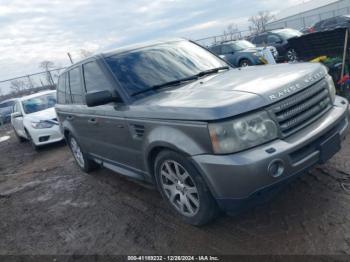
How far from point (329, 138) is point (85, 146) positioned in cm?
368

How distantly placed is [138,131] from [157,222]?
3.51 ft

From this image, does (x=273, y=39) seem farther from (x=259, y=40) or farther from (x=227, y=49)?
(x=227, y=49)

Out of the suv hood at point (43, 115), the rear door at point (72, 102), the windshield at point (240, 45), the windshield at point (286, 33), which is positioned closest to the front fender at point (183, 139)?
the rear door at point (72, 102)

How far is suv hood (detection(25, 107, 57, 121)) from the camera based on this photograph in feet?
29.5

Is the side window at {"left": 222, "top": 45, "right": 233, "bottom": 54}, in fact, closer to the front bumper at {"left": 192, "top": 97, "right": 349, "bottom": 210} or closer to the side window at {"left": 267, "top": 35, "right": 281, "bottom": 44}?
the side window at {"left": 267, "top": 35, "right": 281, "bottom": 44}

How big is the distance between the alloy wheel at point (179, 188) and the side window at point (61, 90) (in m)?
3.21

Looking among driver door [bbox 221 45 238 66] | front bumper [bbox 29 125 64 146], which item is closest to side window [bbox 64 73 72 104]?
front bumper [bbox 29 125 64 146]

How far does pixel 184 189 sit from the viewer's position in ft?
10.7

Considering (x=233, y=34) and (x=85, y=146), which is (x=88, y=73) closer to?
(x=85, y=146)

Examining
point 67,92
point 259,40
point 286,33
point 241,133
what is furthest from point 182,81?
point 259,40

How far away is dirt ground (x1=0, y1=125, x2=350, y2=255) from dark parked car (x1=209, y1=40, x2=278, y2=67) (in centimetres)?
938

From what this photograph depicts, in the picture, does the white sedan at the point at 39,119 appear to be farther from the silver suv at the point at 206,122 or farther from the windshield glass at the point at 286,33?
the windshield glass at the point at 286,33

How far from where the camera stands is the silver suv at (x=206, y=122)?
265 centimetres

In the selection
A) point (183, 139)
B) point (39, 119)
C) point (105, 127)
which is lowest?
point (39, 119)
